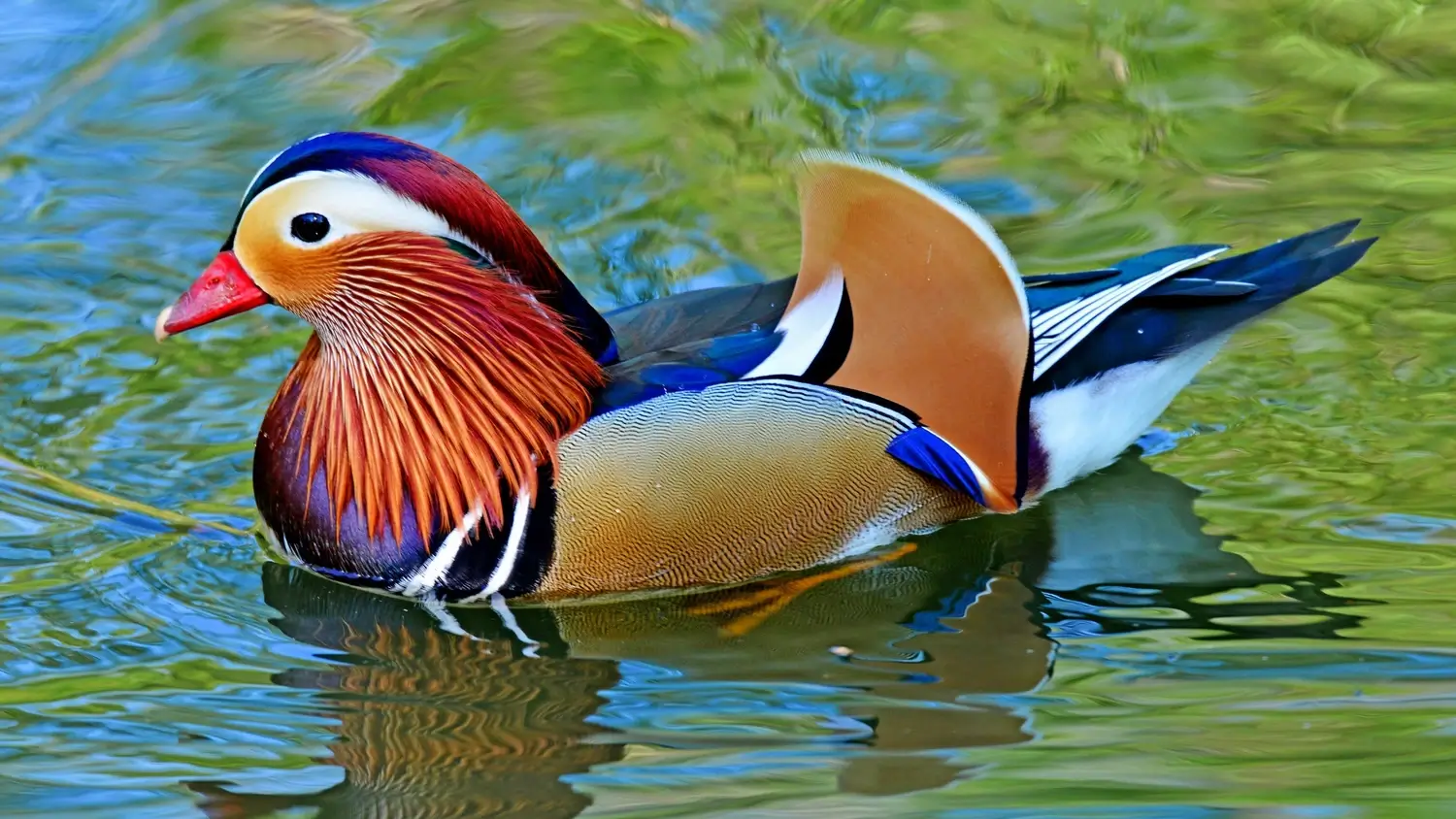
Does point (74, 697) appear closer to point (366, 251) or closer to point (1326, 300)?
point (366, 251)

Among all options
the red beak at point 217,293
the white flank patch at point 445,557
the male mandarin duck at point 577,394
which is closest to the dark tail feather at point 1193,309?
the male mandarin duck at point 577,394

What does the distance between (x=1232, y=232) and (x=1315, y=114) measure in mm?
874

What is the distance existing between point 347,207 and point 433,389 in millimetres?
494

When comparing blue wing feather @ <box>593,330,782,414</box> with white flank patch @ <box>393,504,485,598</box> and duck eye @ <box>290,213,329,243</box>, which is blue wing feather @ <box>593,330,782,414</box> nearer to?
white flank patch @ <box>393,504,485,598</box>

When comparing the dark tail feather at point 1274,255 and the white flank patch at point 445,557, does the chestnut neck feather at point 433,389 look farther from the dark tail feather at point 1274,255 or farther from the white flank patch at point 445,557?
the dark tail feather at point 1274,255

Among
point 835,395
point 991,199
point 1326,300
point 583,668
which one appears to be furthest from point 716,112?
point 583,668

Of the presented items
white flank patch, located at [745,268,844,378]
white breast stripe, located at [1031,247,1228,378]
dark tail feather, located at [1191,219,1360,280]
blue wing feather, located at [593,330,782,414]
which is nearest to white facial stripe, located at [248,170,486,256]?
blue wing feather, located at [593,330,782,414]

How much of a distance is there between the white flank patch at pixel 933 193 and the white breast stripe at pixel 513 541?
98 cm

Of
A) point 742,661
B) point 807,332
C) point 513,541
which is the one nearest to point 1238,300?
point 807,332

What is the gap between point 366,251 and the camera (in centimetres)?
409

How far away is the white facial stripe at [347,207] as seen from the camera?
153 inches

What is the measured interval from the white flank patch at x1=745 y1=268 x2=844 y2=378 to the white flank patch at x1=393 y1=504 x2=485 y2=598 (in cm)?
69

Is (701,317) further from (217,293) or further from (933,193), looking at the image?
(217,293)

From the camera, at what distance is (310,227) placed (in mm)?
4004
